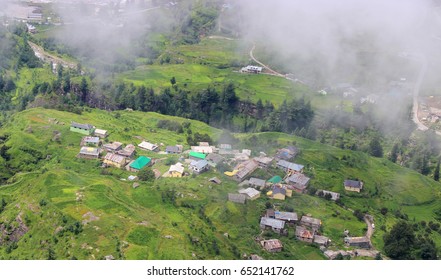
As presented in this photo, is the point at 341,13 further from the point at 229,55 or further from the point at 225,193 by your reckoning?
the point at 225,193

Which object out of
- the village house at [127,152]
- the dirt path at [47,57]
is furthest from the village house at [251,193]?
the dirt path at [47,57]

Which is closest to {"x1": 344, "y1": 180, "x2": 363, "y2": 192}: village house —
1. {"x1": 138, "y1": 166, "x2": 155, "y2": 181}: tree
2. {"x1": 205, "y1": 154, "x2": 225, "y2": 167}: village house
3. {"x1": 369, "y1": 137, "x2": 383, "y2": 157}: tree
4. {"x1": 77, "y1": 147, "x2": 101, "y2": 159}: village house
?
{"x1": 205, "y1": 154, "x2": 225, "y2": 167}: village house

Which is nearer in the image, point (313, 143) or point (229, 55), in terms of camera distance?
point (313, 143)

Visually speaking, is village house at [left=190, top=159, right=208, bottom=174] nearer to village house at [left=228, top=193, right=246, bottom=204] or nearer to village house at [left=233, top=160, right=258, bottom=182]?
village house at [left=233, top=160, right=258, bottom=182]

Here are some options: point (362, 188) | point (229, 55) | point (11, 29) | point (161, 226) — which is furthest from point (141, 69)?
point (161, 226)

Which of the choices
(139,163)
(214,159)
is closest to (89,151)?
(139,163)

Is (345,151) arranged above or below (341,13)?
below
